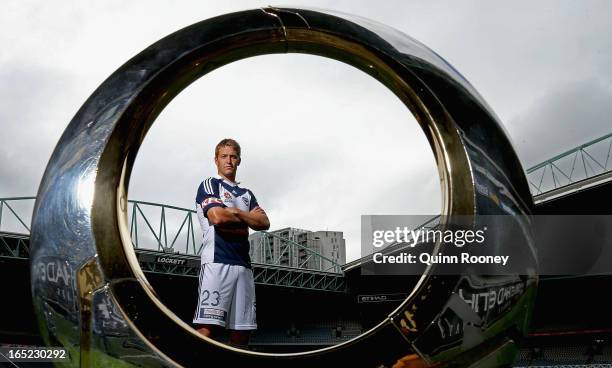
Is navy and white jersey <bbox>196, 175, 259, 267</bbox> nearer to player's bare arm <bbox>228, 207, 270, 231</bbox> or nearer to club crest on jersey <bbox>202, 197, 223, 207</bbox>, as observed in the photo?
club crest on jersey <bbox>202, 197, 223, 207</bbox>

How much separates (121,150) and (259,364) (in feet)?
2.32

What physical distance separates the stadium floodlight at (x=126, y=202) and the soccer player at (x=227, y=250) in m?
0.39

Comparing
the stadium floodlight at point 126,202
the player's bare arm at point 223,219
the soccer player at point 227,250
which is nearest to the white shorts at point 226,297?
the soccer player at point 227,250

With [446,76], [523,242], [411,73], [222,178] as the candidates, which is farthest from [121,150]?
[523,242]

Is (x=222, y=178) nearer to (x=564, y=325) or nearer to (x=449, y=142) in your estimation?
(x=449, y=142)

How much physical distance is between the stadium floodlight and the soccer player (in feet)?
1.27

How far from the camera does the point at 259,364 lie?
5.00ft

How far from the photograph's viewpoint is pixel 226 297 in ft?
6.86

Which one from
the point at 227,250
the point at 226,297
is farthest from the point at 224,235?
the point at 226,297

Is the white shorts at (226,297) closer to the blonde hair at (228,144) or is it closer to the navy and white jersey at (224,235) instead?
the navy and white jersey at (224,235)

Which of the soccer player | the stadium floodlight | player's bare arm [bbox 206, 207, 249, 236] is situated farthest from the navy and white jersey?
the stadium floodlight

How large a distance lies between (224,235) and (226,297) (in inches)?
9.0

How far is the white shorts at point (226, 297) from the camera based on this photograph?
2.00 metres

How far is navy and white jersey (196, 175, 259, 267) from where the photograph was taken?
2.07 m
